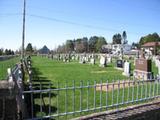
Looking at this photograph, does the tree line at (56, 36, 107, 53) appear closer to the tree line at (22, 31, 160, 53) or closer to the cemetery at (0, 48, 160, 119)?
the tree line at (22, 31, 160, 53)

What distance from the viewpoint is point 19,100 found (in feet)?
17.3

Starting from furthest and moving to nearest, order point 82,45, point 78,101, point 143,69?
point 82,45
point 143,69
point 78,101

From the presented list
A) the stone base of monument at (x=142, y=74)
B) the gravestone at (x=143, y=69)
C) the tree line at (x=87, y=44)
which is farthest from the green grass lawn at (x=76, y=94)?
the tree line at (x=87, y=44)

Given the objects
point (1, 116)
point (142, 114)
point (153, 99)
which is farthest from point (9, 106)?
point (153, 99)

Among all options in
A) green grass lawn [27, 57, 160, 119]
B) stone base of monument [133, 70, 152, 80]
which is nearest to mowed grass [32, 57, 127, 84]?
green grass lawn [27, 57, 160, 119]

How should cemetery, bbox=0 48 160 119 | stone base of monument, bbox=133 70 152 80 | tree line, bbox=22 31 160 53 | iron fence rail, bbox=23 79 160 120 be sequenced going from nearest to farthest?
iron fence rail, bbox=23 79 160 120 → cemetery, bbox=0 48 160 119 → stone base of monument, bbox=133 70 152 80 → tree line, bbox=22 31 160 53

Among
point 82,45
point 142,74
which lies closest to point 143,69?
point 142,74

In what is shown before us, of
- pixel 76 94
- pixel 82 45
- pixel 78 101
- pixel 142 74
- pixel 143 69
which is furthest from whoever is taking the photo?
pixel 82 45

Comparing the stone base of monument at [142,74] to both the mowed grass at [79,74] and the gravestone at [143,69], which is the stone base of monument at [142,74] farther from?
the mowed grass at [79,74]

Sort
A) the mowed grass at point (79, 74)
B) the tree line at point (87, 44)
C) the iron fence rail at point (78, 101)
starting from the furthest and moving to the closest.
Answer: the tree line at point (87, 44), the mowed grass at point (79, 74), the iron fence rail at point (78, 101)

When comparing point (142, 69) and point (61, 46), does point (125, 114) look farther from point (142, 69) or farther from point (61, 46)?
point (61, 46)

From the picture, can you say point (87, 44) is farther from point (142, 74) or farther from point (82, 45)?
point (142, 74)

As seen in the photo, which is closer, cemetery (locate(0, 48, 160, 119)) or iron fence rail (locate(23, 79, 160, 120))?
iron fence rail (locate(23, 79, 160, 120))

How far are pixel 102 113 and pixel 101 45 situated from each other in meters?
110
